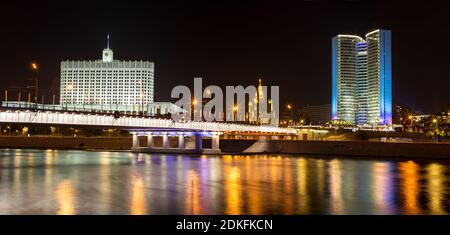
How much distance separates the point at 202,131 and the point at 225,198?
175ft

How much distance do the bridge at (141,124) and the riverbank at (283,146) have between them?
473cm

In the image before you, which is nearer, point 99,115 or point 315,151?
point 99,115

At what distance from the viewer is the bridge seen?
48.4 metres

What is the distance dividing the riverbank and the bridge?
4.73 metres

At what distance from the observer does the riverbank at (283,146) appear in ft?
232

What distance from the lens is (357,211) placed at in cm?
2369

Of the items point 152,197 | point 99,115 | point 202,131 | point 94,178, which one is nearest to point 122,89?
point 202,131

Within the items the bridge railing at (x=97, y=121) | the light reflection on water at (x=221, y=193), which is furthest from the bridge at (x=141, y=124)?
the light reflection on water at (x=221, y=193)

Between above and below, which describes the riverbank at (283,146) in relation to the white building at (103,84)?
below

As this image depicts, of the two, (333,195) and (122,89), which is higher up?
(122,89)

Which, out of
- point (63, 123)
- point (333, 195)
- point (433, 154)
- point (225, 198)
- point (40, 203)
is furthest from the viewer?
point (433, 154)

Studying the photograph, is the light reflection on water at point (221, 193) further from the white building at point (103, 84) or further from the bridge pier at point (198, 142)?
the white building at point (103, 84)

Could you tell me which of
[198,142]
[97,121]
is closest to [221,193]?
[97,121]

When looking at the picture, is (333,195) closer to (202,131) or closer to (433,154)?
(433,154)
